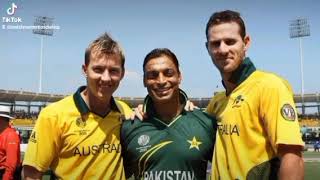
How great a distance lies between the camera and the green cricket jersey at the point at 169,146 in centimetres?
359

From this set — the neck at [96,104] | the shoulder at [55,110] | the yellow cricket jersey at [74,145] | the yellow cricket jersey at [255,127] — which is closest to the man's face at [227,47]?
the yellow cricket jersey at [255,127]

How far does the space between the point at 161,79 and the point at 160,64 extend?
0.47 ft

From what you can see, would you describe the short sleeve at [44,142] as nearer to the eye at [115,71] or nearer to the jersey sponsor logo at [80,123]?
the jersey sponsor logo at [80,123]

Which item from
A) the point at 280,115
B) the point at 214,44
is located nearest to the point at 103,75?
the point at 214,44

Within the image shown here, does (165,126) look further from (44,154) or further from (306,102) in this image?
(306,102)

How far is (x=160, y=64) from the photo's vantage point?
3770 mm

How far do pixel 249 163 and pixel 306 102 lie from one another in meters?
62.4

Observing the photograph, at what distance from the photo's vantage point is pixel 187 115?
12.7 ft

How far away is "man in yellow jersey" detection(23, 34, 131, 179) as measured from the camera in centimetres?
351

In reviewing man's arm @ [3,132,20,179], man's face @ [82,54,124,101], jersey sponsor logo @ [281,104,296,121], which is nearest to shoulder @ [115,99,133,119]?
man's face @ [82,54,124,101]

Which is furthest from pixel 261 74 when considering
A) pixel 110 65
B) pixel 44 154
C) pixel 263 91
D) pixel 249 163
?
pixel 44 154

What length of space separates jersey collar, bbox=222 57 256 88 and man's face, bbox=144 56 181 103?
0.56m

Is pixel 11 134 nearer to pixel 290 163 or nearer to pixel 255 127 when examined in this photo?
pixel 255 127

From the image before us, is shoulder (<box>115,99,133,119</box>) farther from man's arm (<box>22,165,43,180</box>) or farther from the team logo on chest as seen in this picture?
man's arm (<box>22,165,43,180</box>)
